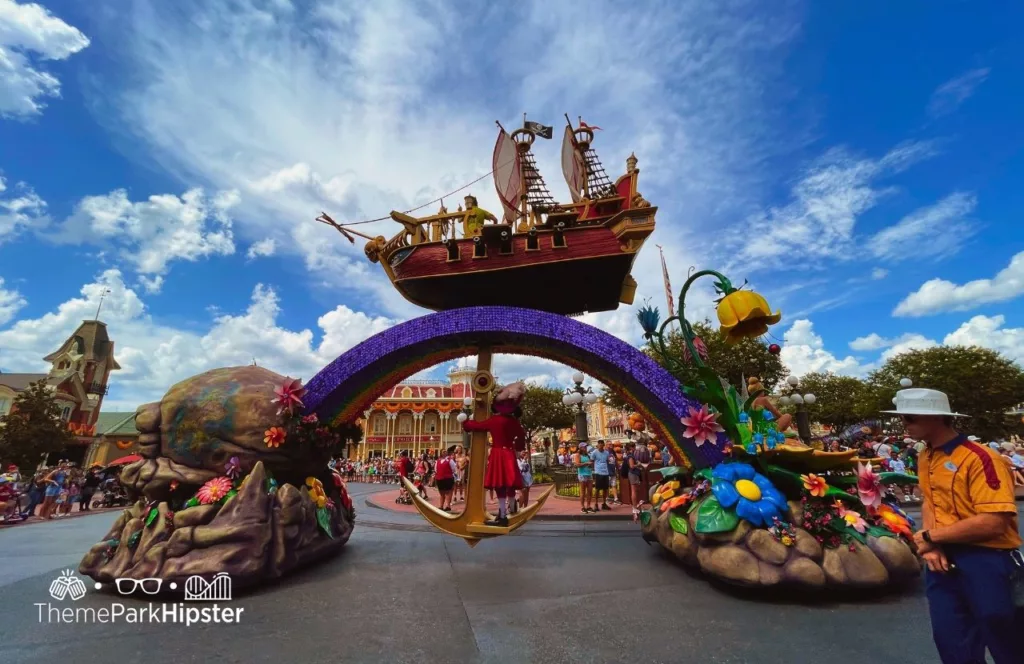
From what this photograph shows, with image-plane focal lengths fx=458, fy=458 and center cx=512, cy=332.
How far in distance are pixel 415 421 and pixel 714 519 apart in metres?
51.0

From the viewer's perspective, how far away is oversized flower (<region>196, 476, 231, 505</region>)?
17.2 feet

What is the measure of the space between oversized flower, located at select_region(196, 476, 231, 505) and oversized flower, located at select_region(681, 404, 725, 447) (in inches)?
217

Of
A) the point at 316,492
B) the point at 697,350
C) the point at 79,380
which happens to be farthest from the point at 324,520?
the point at 79,380

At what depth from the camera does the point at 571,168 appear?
47.1ft

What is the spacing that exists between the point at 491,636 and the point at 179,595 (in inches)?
139

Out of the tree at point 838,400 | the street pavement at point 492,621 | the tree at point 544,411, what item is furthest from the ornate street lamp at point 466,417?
→ the tree at point 838,400

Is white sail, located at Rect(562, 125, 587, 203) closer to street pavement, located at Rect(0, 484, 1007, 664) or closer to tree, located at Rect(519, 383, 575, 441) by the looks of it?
street pavement, located at Rect(0, 484, 1007, 664)

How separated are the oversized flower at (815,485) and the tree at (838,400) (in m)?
32.8

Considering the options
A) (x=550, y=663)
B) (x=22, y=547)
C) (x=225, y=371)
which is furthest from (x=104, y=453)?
(x=550, y=663)

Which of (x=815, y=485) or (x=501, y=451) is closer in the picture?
(x=815, y=485)

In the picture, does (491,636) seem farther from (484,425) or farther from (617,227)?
(617,227)

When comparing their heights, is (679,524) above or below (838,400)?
below

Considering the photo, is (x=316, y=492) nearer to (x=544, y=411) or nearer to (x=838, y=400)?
(x=544, y=411)

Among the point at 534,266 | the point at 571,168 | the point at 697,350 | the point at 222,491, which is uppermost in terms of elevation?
the point at 571,168
